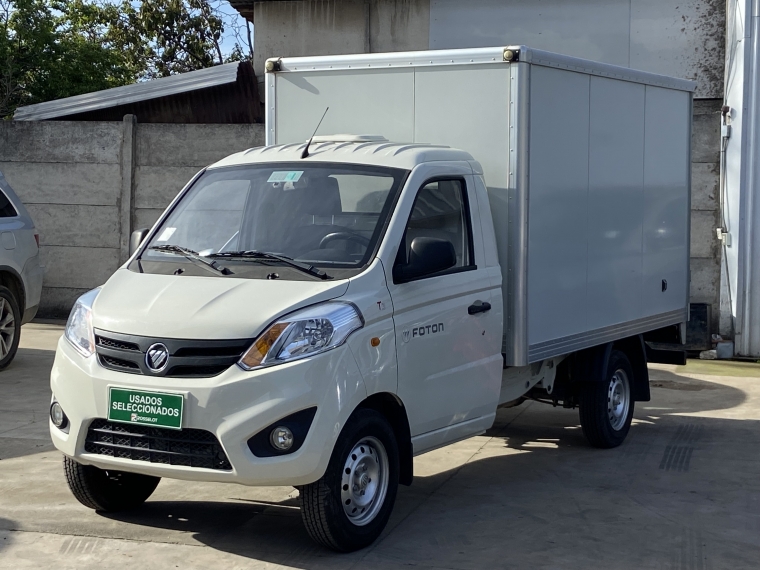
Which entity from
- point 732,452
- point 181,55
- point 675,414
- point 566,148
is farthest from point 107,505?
point 181,55

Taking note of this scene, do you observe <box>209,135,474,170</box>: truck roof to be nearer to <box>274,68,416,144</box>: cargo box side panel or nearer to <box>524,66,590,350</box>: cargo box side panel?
<box>274,68,416,144</box>: cargo box side panel

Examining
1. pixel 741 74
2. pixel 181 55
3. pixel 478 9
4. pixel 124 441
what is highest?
pixel 181 55

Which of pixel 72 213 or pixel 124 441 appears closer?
pixel 124 441

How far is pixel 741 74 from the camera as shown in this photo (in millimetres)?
12117

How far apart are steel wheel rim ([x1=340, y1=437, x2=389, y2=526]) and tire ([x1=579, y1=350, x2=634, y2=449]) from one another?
9.01ft

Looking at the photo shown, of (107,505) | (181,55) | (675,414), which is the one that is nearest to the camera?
(107,505)

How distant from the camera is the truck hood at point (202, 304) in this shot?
16.4 feet

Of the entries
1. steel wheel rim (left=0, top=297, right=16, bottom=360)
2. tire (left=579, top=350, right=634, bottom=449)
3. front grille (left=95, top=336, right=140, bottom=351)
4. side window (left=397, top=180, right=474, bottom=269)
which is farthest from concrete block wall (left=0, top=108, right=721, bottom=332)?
front grille (left=95, top=336, right=140, bottom=351)

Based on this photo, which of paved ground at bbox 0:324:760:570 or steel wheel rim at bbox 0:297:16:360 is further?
steel wheel rim at bbox 0:297:16:360

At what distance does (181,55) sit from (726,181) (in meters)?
23.8

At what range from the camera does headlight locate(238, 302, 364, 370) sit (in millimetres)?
4930

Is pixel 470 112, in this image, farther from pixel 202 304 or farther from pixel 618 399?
pixel 618 399

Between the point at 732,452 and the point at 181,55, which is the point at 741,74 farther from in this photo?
the point at 181,55

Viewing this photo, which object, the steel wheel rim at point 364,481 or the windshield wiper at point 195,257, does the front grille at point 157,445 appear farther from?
the windshield wiper at point 195,257
